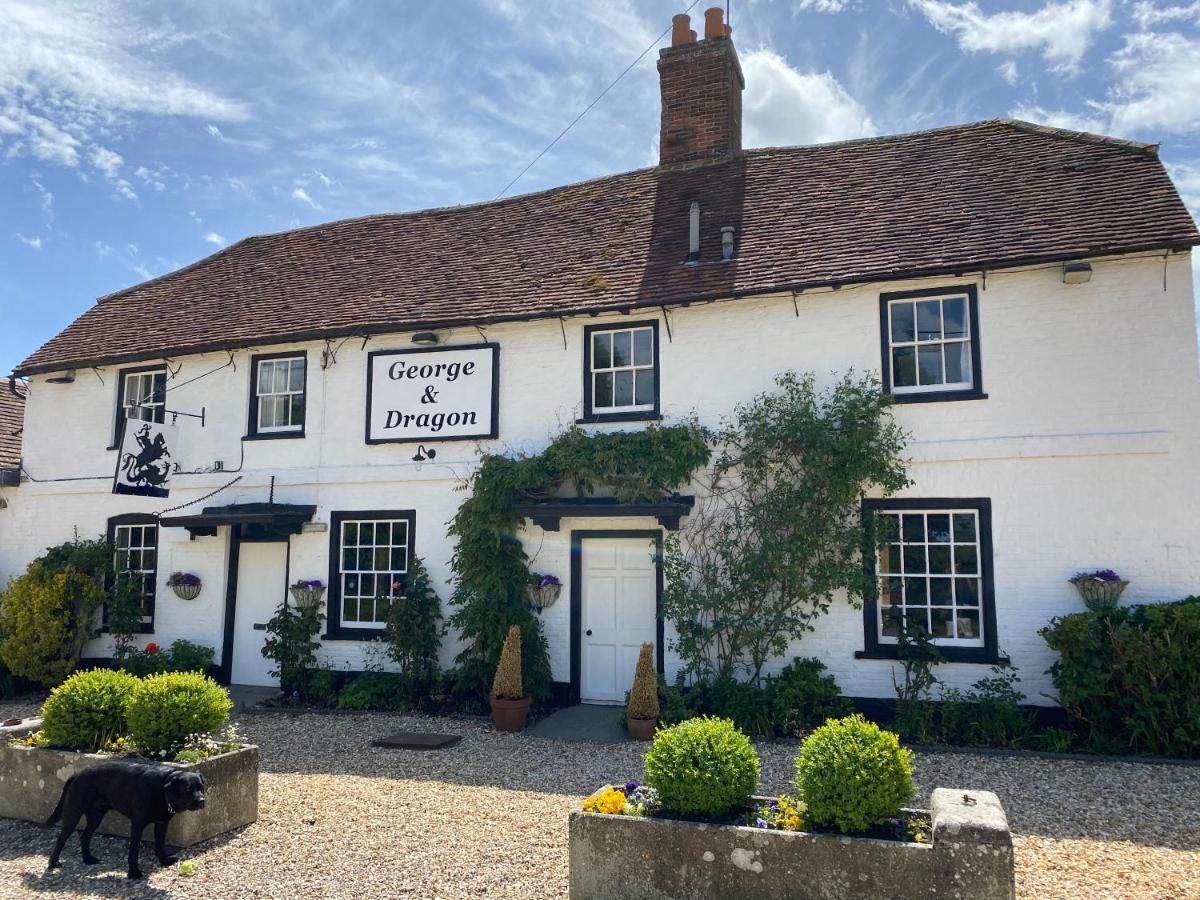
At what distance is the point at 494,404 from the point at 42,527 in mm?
8753

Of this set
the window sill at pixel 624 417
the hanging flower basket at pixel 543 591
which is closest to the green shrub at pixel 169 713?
the hanging flower basket at pixel 543 591

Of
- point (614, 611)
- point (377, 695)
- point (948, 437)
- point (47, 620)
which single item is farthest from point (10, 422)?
point (948, 437)

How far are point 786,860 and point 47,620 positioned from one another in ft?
40.1

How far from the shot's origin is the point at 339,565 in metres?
12.5

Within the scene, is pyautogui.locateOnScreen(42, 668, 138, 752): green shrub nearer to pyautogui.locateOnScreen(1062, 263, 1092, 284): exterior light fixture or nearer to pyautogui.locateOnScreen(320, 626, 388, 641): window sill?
pyautogui.locateOnScreen(320, 626, 388, 641): window sill

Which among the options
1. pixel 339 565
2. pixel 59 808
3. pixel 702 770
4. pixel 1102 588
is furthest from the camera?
pixel 339 565

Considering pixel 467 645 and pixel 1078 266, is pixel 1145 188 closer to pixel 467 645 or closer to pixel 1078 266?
pixel 1078 266

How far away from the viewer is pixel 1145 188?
10273mm

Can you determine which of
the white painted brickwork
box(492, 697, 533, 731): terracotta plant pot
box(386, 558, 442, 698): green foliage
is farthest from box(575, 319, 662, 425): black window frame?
box(492, 697, 533, 731): terracotta plant pot

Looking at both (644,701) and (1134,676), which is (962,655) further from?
(644,701)

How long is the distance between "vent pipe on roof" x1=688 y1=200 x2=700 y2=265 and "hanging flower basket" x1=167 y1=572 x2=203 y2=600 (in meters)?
8.96

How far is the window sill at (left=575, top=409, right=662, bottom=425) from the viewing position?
1119 centimetres

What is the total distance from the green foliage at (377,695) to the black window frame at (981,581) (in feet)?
19.2

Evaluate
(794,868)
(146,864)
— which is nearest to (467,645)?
(146,864)
